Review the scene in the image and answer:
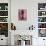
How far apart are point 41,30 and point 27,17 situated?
0.96 metres

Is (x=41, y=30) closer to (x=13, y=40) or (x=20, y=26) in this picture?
(x=20, y=26)

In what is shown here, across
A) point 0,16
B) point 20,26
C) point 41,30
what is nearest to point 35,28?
point 41,30

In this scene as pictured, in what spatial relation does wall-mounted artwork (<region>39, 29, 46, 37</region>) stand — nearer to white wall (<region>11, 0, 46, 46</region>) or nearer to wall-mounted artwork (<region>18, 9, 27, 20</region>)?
white wall (<region>11, 0, 46, 46</region>)

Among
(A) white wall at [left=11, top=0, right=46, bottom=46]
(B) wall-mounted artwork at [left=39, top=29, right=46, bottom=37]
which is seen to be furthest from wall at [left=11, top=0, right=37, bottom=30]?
(B) wall-mounted artwork at [left=39, top=29, right=46, bottom=37]

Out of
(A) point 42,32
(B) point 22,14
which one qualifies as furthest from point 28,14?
(A) point 42,32

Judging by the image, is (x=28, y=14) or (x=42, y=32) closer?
(x=28, y=14)

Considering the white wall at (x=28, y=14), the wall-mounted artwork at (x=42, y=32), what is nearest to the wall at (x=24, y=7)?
the white wall at (x=28, y=14)

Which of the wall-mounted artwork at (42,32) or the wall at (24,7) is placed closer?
the wall at (24,7)

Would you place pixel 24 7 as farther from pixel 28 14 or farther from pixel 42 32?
pixel 42 32

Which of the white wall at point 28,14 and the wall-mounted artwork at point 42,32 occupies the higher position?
the white wall at point 28,14

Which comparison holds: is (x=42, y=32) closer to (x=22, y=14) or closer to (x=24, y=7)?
(x=22, y=14)

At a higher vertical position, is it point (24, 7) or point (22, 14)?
point (24, 7)

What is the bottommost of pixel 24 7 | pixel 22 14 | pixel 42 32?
pixel 42 32

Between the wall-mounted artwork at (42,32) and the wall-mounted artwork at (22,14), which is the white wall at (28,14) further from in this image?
the wall-mounted artwork at (42,32)
